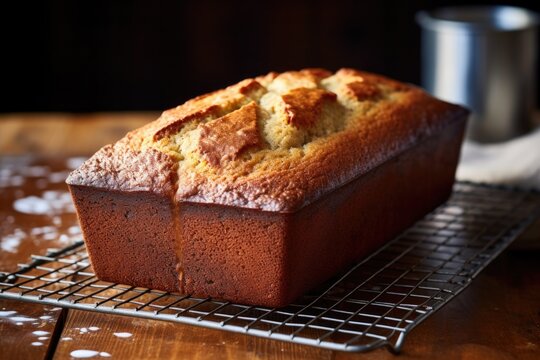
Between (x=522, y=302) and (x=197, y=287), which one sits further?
(x=522, y=302)

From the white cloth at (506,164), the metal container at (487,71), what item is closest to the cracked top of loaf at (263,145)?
the white cloth at (506,164)

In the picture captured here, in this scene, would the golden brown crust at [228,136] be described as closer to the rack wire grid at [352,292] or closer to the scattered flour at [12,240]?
the rack wire grid at [352,292]

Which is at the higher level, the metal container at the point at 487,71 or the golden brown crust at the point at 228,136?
the golden brown crust at the point at 228,136

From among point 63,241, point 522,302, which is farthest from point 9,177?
point 522,302

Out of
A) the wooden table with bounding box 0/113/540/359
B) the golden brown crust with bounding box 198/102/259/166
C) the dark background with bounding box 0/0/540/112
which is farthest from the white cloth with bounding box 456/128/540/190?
the dark background with bounding box 0/0/540/112

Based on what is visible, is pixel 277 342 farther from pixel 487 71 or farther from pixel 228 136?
pixel 487 71

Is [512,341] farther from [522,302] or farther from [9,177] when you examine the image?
[9,177]

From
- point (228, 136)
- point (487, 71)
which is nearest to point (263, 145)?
point (228, 136)
